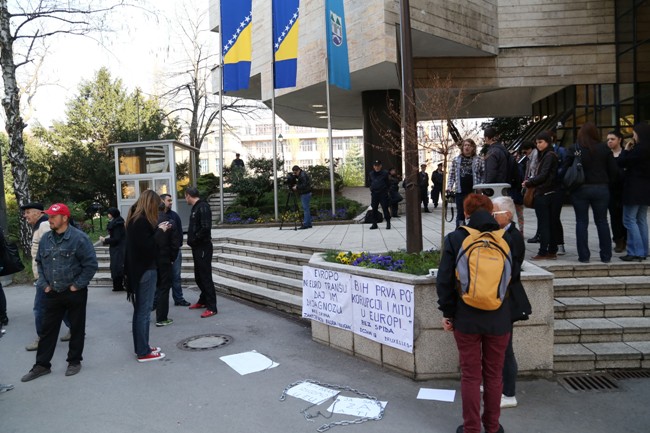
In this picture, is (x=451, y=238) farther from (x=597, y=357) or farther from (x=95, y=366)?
(x=95, y=366)

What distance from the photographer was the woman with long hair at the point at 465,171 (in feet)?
25.5

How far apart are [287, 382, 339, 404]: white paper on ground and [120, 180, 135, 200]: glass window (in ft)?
36.5

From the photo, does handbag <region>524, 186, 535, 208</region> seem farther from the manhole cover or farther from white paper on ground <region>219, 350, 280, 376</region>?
the manhole cover

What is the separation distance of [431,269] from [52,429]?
3.79 metres

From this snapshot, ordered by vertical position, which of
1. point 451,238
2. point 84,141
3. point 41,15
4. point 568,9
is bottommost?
point 451,238

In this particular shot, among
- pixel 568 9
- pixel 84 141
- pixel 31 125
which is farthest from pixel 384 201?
pixel 31 125

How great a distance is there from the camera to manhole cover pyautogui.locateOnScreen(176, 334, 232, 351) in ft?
20.1

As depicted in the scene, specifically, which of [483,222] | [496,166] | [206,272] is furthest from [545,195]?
[206,272]

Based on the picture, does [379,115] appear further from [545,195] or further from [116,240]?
[545,195]

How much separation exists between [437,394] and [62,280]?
4.13 meters

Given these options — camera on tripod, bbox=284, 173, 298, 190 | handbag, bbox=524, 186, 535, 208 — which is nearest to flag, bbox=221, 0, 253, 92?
camera on tripod, bbox=284, 173, 298, 190

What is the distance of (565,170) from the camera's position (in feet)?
21.0

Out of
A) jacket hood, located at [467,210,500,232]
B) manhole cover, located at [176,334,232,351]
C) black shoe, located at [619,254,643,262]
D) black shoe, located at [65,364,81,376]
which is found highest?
jacket hood, located at [467,210,500,232]

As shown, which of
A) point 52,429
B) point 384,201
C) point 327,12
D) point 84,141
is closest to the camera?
point 52,429
